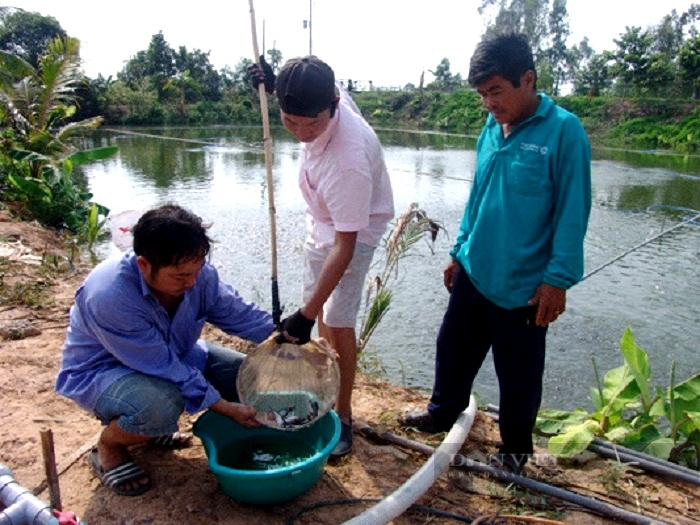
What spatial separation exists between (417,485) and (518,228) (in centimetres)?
99

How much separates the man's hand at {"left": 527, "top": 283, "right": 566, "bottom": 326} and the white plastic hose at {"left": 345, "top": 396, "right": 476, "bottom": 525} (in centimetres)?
64

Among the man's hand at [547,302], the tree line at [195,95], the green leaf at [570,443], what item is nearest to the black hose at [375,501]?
the green leaf at [570,443]

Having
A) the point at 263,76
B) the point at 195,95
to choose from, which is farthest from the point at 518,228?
the point at 195,95

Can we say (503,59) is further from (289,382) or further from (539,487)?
(539,487)

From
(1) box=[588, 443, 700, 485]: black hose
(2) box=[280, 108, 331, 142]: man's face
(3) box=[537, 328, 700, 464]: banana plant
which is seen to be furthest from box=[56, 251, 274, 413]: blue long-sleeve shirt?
(1) box=[588, 443, 700, 485]: black hose

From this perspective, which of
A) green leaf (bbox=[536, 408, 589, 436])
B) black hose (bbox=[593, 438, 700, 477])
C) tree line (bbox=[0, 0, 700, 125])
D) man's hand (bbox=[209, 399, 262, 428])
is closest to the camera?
man's hand (bbox=[209, 399, 262, 428])

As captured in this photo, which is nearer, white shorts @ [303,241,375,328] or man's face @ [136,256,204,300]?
man's face @ [136,256,204,300]

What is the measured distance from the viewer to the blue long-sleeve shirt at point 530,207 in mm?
1977

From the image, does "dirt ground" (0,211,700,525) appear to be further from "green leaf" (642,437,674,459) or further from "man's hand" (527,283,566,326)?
"man's hand" (527,283,566,326)

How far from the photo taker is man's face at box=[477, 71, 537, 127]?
6.74ft

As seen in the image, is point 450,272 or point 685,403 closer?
point 450,272

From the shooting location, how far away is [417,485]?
2084 millimetres

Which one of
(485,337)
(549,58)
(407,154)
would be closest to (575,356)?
(485,337)

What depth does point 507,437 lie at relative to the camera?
238 centimetres
